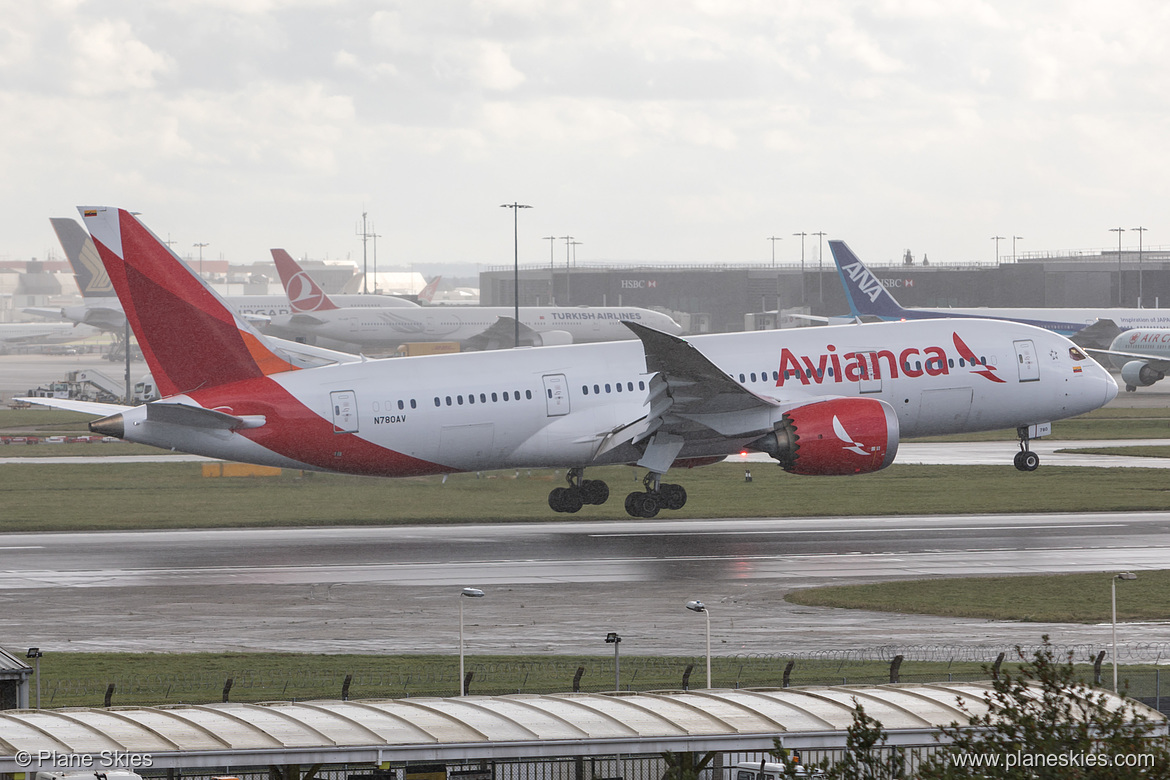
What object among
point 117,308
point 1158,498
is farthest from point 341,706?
point 117,308

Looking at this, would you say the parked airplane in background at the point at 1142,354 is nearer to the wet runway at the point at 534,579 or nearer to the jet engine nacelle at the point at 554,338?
the jet engine nacelle at the point at 554,338

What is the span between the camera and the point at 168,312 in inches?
1676

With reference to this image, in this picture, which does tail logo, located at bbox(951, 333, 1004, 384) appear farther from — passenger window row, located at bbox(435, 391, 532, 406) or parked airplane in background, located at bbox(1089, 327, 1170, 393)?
parked airplane in background, located at bbox(1089, 327, 1170, 393)

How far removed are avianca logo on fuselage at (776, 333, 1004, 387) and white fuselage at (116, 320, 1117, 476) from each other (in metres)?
0.05

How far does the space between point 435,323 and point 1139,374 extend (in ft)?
244

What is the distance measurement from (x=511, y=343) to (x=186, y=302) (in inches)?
4365

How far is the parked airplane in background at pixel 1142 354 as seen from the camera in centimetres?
10819

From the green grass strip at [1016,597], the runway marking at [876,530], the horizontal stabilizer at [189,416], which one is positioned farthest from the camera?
the runway marking at [876,530]

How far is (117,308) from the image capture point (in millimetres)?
176500

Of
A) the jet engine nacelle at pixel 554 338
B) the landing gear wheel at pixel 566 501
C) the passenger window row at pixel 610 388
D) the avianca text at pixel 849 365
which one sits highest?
the jet engine nacelle at pixel 554 338

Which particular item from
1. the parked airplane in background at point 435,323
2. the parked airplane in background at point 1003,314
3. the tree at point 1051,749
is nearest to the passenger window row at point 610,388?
the tree at point 1051,749

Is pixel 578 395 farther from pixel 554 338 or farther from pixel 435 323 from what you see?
pixel 435 323

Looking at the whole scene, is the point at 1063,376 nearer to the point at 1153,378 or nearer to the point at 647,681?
the point at 647,681

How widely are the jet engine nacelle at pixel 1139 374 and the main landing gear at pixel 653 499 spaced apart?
244ft
